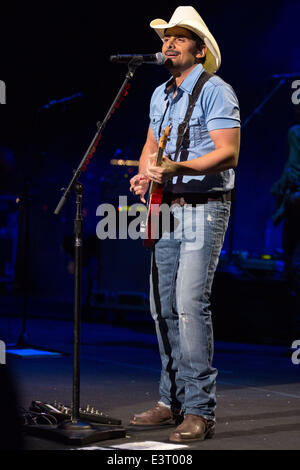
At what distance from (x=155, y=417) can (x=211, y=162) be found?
4.17ft

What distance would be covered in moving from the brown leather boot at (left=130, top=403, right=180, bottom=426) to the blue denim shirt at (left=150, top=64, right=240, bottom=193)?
1.08m

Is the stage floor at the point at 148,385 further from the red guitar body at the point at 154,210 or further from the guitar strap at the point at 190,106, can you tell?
the guitar strap at the point at 190,106

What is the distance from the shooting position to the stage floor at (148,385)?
11.9 ft

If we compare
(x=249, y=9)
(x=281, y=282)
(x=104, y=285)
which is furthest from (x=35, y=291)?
(x=281, y=282)

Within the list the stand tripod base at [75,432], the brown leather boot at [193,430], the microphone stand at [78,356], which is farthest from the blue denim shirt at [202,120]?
the stand tripod base at [75,432]

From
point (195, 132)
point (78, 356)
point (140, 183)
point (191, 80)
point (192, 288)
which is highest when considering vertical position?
point (191, 80)

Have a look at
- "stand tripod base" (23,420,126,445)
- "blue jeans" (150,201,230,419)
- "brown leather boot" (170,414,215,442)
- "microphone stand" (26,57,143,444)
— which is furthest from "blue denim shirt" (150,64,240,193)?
"stand tripod base" (23,420,126,445)

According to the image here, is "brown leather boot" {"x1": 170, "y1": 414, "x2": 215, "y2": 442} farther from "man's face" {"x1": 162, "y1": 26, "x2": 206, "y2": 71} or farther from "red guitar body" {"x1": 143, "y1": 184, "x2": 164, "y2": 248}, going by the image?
"man's face" {"x1": 162, "y1": 26, "x2": 206, "y2": 71}

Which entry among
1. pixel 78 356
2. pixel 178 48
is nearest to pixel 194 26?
pixel 178 48

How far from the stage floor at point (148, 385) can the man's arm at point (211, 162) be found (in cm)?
119

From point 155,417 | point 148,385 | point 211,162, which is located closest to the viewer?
point 211,162

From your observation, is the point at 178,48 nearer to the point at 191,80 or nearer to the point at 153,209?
the point at 191,80

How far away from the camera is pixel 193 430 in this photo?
3.55 m
